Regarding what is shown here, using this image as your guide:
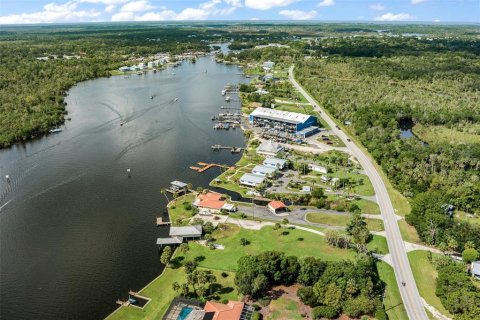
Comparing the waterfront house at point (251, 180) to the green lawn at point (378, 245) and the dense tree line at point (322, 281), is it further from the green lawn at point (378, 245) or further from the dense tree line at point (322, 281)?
the dense tree line at point (322, 281)

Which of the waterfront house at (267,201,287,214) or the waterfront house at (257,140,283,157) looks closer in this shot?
the waterfront house at (267,201,287,214)

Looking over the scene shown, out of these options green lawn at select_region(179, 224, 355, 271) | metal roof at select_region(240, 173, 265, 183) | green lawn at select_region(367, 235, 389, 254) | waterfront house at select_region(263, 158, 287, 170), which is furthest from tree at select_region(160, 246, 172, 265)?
waterfront house at select_region(263, 158, 287, 170)

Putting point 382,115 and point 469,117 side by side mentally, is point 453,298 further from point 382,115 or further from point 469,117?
point 469,117

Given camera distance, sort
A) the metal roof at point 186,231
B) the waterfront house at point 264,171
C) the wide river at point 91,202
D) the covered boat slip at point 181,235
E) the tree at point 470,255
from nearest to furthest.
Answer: the wide river at point 91,202, the tree at point 470,255, the covered boat slip at point 181,235, the metal roof at point 186,231, the waterfront house at point 264,171

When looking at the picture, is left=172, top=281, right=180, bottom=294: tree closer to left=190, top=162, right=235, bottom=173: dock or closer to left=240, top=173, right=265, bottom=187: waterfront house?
left=240, top=173, right=265, bottom=187: waterfront house

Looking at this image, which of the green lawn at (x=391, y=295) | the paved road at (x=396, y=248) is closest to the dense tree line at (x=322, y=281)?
the green lawn at (x=391, y=295)
